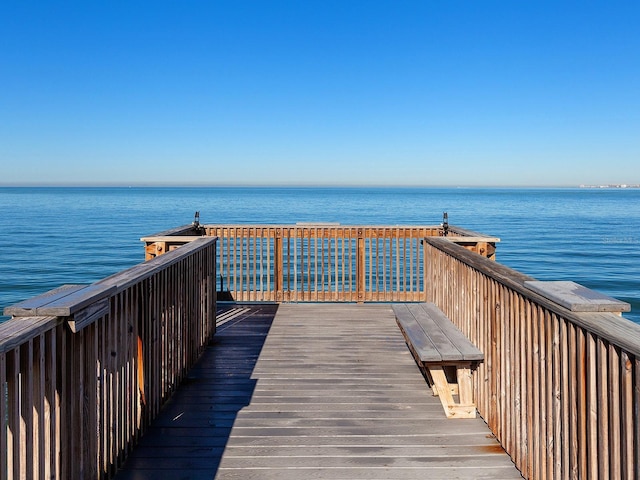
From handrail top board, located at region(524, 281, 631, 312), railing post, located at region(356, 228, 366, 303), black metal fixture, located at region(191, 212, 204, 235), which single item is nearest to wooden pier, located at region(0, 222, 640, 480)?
handrail top board, located at region(524, 281, 631, 312)

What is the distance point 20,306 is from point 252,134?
65843mm

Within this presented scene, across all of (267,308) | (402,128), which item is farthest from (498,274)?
(402,128)

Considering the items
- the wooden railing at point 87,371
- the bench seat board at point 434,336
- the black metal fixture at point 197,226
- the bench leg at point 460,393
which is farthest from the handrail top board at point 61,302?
the black metal fixture at point 197,226

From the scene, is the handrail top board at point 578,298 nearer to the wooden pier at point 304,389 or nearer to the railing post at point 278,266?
the wooden pier at point 304,389

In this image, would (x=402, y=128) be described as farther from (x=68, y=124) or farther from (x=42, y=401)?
(x=42, y=401)

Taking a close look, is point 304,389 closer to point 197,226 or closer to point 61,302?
point 61,302

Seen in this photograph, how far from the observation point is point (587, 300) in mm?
2084

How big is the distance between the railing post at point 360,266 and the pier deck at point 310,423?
6.16ft

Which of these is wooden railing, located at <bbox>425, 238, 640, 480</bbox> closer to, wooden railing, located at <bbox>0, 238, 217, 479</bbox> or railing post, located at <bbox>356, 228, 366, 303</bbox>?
wooden railing, located at <bbox>0, 238, 217, 479</bbox>

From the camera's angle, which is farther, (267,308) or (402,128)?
(402,128)

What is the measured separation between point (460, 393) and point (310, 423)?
104cm

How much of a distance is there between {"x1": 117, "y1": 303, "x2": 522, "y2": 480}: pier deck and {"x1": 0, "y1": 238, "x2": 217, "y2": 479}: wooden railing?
11.0 inches

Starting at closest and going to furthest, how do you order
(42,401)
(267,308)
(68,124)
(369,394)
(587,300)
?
(42,401) → (587,300) → (369,394) → (267,308) → (68,124)

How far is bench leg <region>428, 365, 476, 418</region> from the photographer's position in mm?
3396
